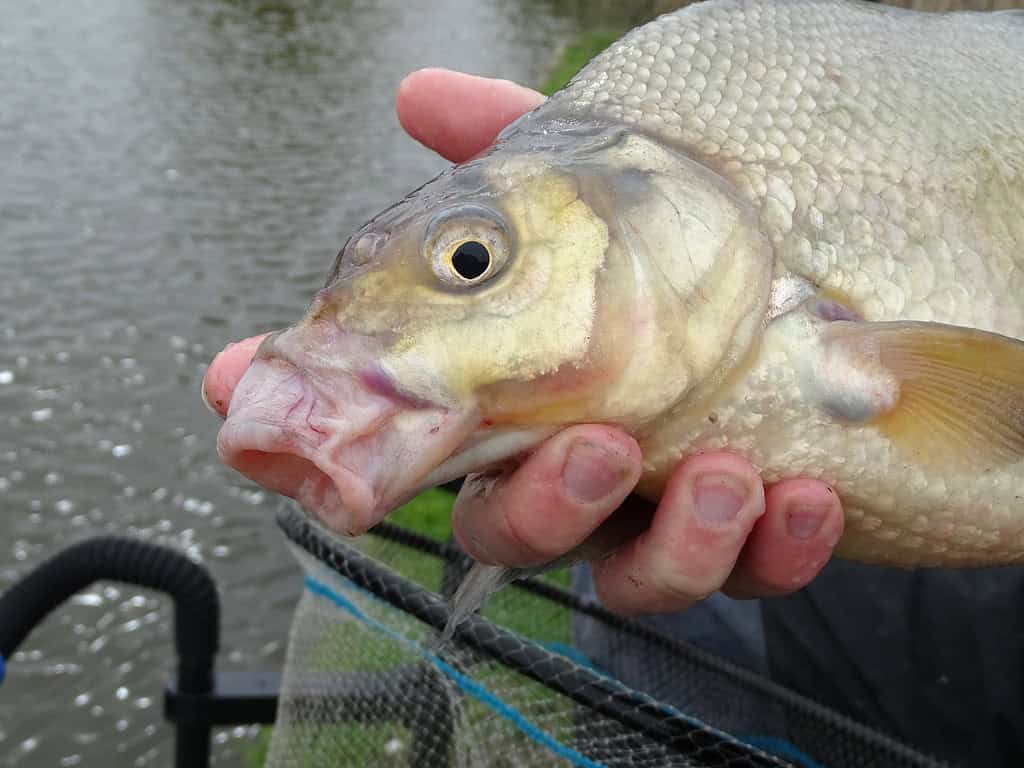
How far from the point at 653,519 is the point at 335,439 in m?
0.57

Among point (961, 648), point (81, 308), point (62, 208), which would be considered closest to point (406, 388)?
point (961, 648)

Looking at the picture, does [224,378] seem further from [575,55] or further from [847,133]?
[575,55]

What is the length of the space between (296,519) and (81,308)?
5.07 meters

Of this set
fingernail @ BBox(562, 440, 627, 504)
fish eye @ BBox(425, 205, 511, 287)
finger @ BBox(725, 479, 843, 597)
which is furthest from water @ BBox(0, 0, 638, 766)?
fish eye @ BBox(425, 205, 511, 287)

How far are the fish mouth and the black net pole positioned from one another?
1187 mm

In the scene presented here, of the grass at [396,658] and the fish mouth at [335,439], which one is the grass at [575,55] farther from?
the fish mouth at [335,439]

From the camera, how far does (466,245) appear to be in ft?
4.48

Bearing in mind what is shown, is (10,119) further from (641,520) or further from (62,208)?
(641,520)

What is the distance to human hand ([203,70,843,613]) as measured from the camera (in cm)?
141

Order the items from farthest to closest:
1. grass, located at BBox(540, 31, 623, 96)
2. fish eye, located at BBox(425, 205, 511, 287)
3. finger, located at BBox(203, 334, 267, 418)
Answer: grass, located at BBox(540, 31, 623, 96) → finger, located at BBox(203, 334, 267, 418) → fish eye, located at BBox(425, 205, 511, 287)

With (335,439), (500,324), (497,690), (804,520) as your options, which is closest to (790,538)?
(804,520)

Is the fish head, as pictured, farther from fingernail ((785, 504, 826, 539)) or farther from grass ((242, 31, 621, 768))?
grass ((242, 31, 621, 768))

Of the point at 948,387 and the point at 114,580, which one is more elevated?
the point at 948,387

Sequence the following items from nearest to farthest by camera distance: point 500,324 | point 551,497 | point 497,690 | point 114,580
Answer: point 500,324 < point 551,497 < point 497,690 < point 114,580
